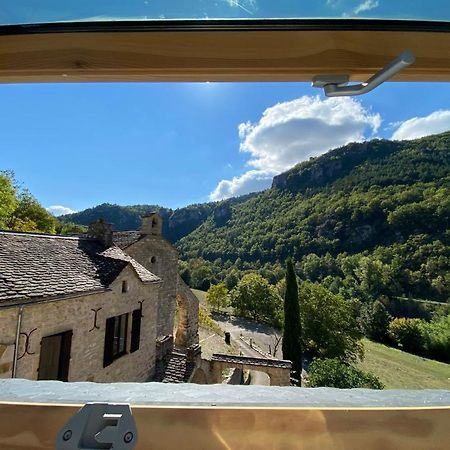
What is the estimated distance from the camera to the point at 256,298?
21.9 m

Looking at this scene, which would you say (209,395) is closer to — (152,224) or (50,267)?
(50,267)

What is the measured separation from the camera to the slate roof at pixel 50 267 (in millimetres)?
3375

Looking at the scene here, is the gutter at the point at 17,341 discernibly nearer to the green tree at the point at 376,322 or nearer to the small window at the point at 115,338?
the small window at the point at 115,338

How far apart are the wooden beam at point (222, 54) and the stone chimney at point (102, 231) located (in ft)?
19.8

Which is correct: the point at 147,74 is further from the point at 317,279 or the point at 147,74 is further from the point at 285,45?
the point at 317,279

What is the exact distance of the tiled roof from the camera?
27.3 ft

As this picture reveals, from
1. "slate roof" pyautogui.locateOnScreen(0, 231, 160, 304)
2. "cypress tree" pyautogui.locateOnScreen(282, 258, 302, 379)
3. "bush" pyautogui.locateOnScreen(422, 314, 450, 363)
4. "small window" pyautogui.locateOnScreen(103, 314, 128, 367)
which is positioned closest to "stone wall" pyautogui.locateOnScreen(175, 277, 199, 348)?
"cypress tree" pyautogui.locateOnScreen(282, 258, 302, 379)

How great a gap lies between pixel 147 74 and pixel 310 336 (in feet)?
60.5

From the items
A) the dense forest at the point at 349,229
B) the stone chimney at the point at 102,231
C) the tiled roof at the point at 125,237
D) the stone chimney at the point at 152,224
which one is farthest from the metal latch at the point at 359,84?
the dense forest at the point at 349,229

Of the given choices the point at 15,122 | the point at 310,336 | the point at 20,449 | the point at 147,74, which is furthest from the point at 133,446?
the point at 310,336

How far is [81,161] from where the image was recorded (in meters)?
1.86

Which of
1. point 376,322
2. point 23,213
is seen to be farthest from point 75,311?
point 376,322

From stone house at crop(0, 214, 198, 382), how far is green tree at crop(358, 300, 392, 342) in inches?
904

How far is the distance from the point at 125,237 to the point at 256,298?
1509 centimetres
